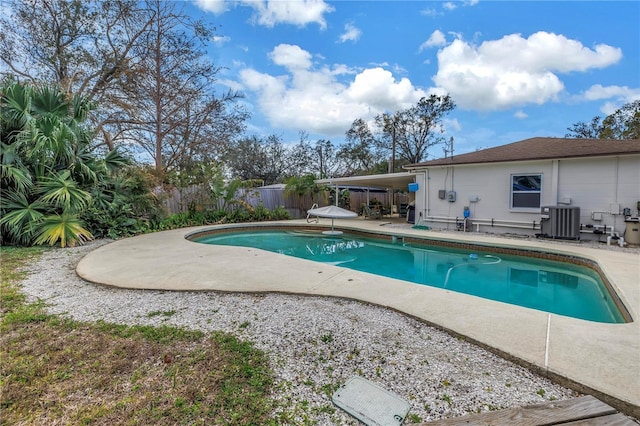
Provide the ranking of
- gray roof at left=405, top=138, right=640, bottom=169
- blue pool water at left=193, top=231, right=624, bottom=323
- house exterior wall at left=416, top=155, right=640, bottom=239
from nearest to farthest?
blue pool water at left=193, top=231, right=624, bottom=323 → house exterior wall at left=416, top=155, right=640, bottom=239 → gray roof at left=405, top=138, right=640, bottom=169

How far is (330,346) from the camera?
267 centimetres

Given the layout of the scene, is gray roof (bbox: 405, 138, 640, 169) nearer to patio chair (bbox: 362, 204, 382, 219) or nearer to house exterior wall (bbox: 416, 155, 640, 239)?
house exterior wall (bbox: 416, 155, 640, 239)

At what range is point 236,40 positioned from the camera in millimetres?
12898

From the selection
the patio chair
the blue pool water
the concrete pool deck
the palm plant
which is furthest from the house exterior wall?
the palm plant

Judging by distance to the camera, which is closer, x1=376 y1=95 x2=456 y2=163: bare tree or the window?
the window

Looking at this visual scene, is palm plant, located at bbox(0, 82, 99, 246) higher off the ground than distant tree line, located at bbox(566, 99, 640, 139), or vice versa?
distant tree line, located at bbox(566, 99, 640, 139)

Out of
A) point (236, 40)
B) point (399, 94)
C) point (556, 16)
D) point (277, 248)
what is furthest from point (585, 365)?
point (399, 94)

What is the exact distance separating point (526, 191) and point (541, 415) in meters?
9.49

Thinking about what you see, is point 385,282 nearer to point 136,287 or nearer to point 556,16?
point 136,287

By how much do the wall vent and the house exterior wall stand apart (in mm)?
456

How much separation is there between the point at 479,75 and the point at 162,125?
16505mm

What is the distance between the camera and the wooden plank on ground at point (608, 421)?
1.73 metres

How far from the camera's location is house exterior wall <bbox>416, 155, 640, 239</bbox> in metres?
8.00

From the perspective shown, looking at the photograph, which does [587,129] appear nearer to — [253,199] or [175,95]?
[253,199]
